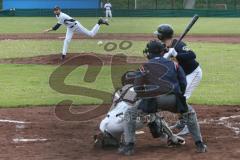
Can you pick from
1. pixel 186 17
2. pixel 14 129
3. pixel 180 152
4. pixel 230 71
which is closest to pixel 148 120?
pixel 180 152

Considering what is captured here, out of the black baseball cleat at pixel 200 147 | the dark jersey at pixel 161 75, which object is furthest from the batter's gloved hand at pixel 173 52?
the black baseball cleat at pixel 200 147

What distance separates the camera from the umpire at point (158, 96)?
6.79 m

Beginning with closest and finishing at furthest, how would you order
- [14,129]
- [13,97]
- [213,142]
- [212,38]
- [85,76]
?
[213,142]
[14,129]
[13,97]
[85,76]
[212,38]

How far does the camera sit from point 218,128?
8.51 metres

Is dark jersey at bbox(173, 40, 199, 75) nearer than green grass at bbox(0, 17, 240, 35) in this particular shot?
Yes

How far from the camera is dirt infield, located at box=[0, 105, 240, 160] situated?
6.75m

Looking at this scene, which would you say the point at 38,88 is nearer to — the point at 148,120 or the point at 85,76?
the point at 85,76

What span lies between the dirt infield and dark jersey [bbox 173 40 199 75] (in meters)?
1.03

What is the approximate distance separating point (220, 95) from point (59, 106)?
12.5ft

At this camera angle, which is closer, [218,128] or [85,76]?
[218,128]

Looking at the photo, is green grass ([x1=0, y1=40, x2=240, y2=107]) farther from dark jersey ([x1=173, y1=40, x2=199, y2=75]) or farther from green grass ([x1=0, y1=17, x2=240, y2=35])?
green grass ([x1=0, y1=17, x2=240, y2=35])

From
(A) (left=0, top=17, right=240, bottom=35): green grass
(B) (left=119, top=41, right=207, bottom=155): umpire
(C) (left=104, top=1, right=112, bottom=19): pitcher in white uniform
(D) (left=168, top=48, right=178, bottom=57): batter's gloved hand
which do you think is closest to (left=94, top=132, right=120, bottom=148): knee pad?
(B) (left=119, top=41, right=207, bottom=155): umpire

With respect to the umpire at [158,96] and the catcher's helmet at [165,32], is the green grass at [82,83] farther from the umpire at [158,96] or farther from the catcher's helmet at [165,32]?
the umpire at [158,96]

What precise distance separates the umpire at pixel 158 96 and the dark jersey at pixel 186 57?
3.16 feet
